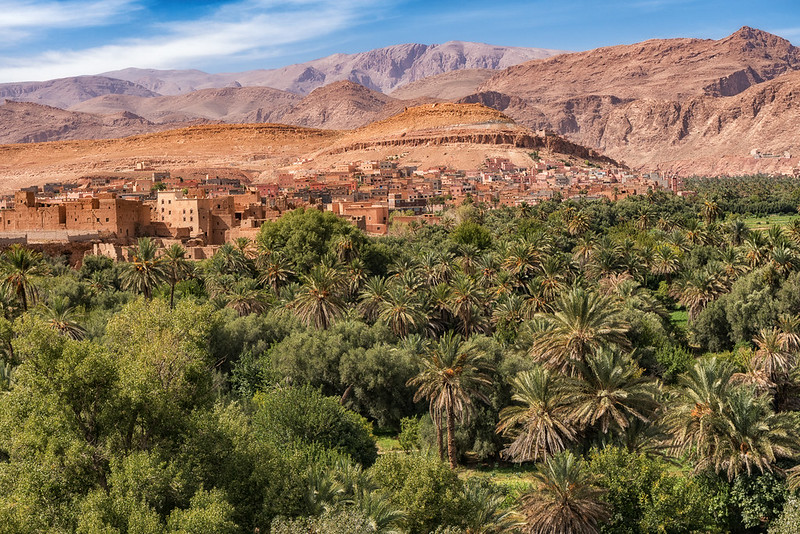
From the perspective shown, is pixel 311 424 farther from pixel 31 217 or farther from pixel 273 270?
pixel 31 217

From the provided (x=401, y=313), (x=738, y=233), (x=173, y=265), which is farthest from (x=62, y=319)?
(x=738, y=233)

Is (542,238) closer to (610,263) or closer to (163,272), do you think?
(610,263)

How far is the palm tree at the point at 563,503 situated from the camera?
1784 centimetres

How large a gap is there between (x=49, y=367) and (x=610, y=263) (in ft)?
125

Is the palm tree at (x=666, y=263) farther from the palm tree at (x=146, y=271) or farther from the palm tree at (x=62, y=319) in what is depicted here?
the palm tree at (x=62, y=319)

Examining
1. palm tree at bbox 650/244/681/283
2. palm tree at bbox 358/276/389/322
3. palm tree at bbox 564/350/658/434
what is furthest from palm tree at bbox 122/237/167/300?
palm tree at bbox 650/244/681/283

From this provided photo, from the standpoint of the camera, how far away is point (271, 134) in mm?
192250

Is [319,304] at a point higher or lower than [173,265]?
lower

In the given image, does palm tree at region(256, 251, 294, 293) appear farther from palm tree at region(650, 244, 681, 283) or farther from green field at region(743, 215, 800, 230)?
green field at region(743, 215, 800, 230)

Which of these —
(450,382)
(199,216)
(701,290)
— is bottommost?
(701,290)

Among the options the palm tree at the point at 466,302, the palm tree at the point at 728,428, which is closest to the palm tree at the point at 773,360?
the palm tree at the point at 728,428

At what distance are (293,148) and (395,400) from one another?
154 meters

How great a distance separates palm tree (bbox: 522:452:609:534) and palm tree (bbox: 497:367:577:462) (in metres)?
2.98

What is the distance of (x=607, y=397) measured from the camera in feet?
70.9
